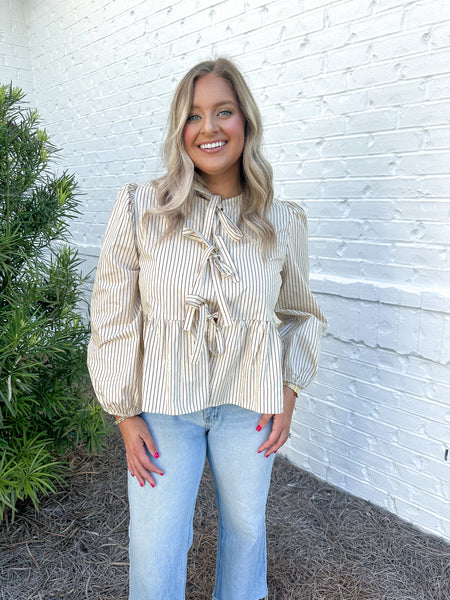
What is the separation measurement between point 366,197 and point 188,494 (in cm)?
150

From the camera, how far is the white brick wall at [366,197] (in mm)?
1975

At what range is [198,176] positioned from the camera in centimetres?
143

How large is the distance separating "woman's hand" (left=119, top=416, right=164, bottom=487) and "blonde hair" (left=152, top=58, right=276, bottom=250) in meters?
0.55

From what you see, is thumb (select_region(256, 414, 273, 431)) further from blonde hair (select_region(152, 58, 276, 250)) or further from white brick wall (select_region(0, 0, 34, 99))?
→ white brick wall (select_region(0, 0, 34, 99))

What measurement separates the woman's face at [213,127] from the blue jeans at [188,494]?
70cm

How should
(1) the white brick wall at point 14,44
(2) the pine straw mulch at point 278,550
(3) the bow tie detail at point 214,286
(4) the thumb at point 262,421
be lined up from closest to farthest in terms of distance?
(3) the bow tie detail at point 214,286
(4) the thumb at point 262,421
(2) the pine straw mulch at point 278,550
(1) the white brick wall at point 14,44

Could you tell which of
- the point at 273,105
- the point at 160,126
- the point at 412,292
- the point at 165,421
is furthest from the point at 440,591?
the point at 160,126

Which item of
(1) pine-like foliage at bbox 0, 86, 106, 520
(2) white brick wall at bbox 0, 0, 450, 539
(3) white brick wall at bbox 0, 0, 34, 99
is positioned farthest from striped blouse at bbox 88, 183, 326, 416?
(3) white brick wall at bbox 0, 0, 34, 99

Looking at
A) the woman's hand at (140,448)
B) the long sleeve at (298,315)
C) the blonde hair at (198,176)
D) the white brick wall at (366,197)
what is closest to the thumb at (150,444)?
the woman's hand at (140,448)

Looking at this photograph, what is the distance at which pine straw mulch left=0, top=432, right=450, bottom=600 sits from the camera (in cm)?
196

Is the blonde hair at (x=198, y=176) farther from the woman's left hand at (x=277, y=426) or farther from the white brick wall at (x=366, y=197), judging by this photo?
the woman's left hand at (x=277, y=426)

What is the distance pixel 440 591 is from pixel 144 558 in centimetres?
132

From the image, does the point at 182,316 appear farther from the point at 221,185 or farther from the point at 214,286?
the point at 221,185

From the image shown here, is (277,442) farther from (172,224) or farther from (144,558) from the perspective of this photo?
(172,224)
